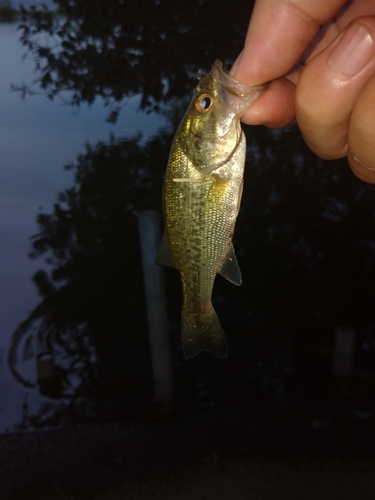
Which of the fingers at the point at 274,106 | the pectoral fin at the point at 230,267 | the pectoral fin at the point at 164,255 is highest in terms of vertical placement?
the fingers at the point at 274,106

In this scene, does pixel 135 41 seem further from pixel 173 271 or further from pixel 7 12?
pixel 173 271

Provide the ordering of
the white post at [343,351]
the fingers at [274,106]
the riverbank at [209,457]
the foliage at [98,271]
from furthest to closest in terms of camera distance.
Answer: the foliage at [98,271] → the white post at [343,351] → the riverbank at [209,457] → the fingers at [274,106]

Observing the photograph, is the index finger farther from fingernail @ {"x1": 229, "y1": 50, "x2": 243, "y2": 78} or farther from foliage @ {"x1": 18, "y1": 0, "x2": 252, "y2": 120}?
foliage @ {"x1": 18, "y1": 0, "x2": 252, "y2": 120}

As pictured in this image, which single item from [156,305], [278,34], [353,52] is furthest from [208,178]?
[156,305]

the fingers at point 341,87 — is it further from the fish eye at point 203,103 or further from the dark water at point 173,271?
the dark water at point 173,271

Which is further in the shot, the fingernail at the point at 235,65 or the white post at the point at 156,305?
the white post at the point at 156,305

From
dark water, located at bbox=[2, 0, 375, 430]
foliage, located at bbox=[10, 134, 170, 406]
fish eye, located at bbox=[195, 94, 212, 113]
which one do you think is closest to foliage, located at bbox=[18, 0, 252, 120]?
dark water, located at bbox=[2, 0, 375, 430]

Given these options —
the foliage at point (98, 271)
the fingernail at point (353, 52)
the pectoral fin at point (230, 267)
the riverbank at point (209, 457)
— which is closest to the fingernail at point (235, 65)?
the fingernail at point (353, 52)
